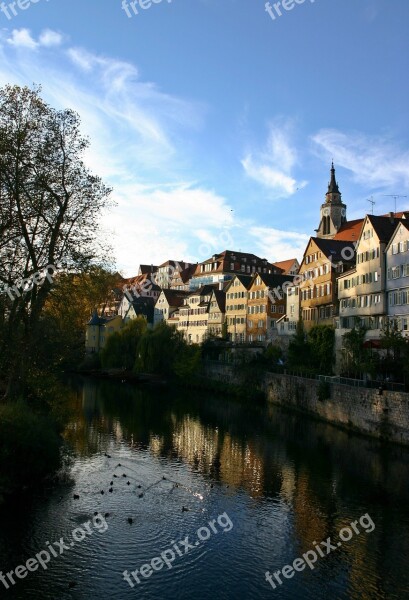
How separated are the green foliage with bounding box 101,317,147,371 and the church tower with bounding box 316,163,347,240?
3843 centimetres

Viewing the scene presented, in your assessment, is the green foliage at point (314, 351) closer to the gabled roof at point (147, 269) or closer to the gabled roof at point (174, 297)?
the gabled roof at point (174, 297)

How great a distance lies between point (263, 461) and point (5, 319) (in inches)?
603

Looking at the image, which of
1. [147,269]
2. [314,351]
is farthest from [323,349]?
[147,269]

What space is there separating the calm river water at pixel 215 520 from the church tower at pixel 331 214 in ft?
220

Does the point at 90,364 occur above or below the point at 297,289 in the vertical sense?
below

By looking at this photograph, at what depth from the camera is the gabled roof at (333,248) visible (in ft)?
183

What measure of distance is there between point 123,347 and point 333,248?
117ft

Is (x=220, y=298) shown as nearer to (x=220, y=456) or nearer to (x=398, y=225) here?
(x=398, y=225)

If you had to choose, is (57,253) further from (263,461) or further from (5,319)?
(263,461)

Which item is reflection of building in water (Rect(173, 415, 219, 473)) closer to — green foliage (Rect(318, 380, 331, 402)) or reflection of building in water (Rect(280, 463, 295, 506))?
reflection of building in water (Rect(280, 463, 295, 506))

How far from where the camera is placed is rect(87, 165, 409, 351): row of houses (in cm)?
4325

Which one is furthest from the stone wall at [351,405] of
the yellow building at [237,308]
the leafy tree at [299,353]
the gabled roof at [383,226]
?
the yellow building at [237,308]

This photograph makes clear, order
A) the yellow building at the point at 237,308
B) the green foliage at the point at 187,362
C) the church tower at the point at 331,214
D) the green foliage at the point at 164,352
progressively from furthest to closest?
the church tower at the point at 331,214 < the yellow building at the point at 237,308 < the green foliage at the point at 164,352 < the green foliage at the point at 187,362

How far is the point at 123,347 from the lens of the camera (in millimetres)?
79188
